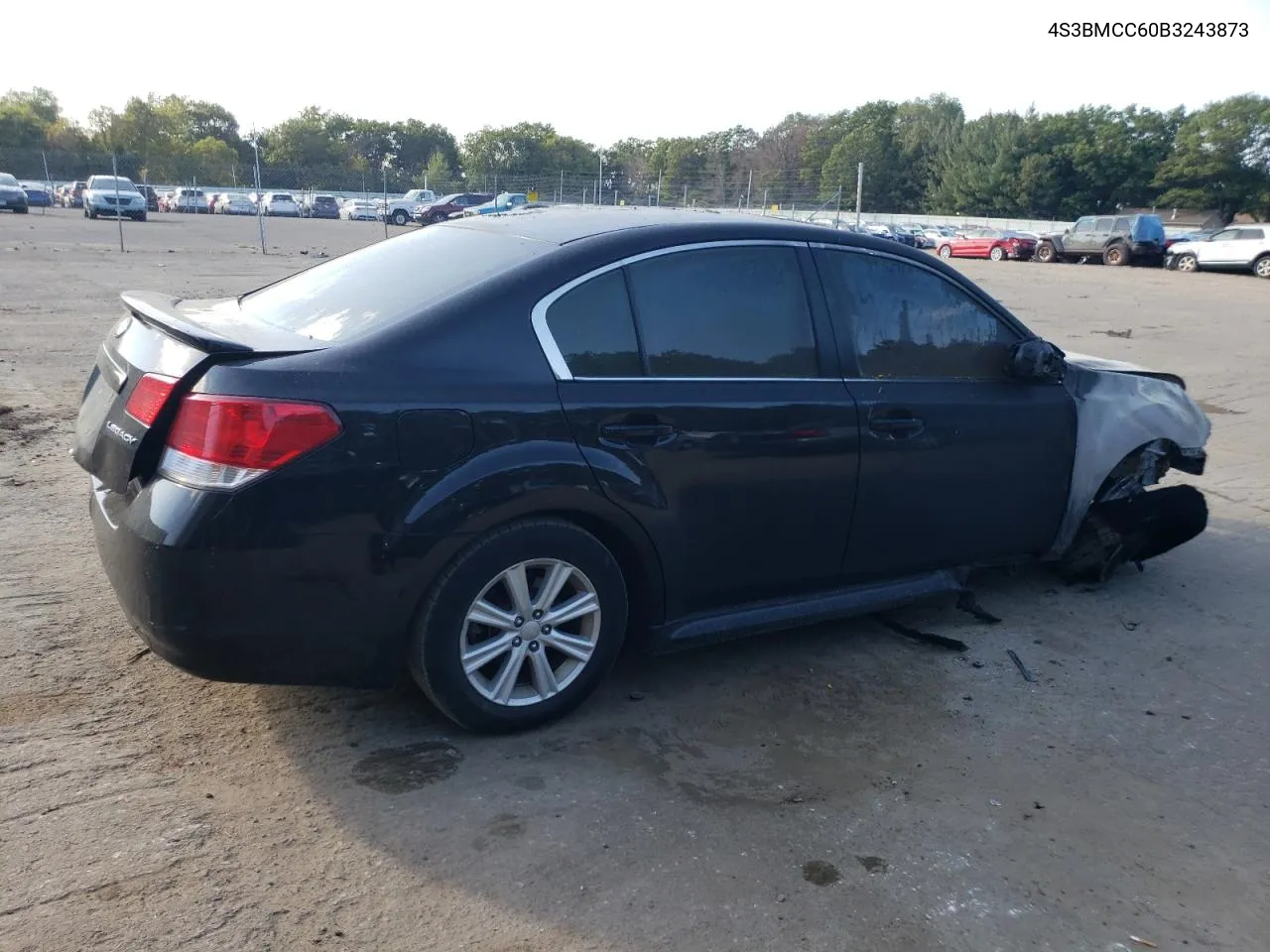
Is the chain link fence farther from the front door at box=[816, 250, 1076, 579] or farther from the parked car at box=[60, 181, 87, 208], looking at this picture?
the front door at box=[816, 250, 1076, 579]

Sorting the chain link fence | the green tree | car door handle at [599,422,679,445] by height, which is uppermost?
the green tree

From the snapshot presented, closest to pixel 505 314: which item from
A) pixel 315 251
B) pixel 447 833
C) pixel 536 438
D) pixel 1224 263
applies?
pixel 536 438

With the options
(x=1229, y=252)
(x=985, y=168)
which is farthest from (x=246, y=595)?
(x=985, y=168)

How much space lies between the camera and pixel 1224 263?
109ft

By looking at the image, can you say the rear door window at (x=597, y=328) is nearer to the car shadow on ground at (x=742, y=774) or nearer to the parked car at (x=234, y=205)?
the car shadow on ground at (x=742, y=774)

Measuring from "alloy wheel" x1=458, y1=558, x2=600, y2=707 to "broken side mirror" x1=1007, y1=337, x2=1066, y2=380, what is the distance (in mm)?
2251

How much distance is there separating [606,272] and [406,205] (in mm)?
53241

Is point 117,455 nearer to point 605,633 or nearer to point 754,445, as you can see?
point 605,633

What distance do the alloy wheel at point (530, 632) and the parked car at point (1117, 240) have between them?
125ft

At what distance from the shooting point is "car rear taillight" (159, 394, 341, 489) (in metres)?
2.93

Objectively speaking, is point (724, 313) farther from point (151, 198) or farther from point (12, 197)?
point (151, 198)

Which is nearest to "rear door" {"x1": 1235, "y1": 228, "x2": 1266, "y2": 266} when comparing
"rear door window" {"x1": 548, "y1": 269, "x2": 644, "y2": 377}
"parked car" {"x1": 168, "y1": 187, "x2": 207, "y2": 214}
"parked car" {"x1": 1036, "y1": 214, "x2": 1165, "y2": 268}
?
"parked car" {"x1": 1036, "y1": 214, "x2": 1165, "y2": 268}

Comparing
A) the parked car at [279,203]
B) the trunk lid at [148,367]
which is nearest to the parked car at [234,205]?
the parked car at [279,203]

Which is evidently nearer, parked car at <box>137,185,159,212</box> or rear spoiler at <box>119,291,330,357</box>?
rear spoiler at <box>119,291,330,357</box>
